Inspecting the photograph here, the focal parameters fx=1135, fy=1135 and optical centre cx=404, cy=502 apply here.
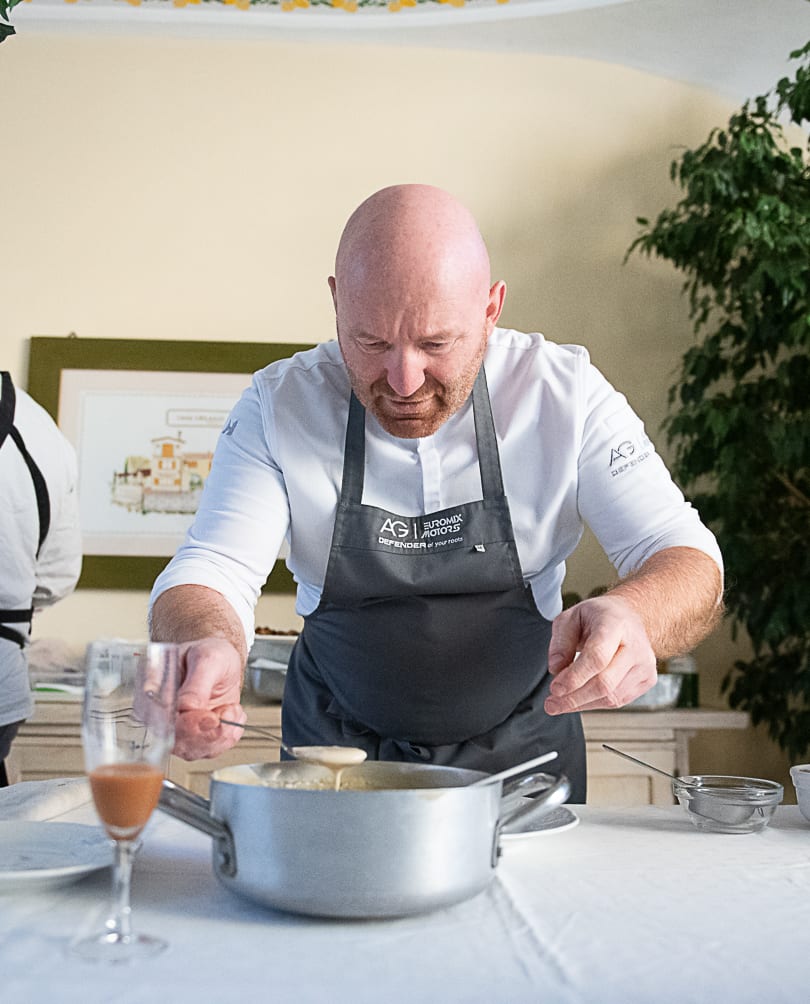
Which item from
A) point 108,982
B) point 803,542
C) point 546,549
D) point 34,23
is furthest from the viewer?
point 34,23

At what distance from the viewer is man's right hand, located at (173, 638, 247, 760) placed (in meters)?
1.02

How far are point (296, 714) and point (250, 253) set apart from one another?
2.10 m

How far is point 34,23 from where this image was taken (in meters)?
3.47

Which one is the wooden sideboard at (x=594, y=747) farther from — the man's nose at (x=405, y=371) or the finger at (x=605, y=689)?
the finger at (x=605, y=689)

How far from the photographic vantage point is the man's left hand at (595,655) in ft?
3.52

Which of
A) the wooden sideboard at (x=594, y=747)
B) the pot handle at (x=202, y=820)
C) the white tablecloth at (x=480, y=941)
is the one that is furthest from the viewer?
the wooden sideboard at (x=594, y=747)

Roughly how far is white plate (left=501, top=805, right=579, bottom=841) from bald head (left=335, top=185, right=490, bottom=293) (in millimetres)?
673

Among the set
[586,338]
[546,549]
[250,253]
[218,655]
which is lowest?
[218,655]

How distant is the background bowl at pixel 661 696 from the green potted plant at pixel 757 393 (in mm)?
276

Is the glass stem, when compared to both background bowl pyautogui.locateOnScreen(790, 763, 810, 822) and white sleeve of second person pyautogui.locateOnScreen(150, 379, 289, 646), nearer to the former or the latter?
white sleeve of second person pyautogui.locateOnScreen(150, 379, 289, 646)

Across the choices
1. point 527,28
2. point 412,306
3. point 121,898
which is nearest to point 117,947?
point 121,898

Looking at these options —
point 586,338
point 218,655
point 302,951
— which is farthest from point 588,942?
point 586,338

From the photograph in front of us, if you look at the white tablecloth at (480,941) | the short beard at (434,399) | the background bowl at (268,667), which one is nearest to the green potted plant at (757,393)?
the background bowl at (268,667)

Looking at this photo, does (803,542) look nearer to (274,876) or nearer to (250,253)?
(250,253)
